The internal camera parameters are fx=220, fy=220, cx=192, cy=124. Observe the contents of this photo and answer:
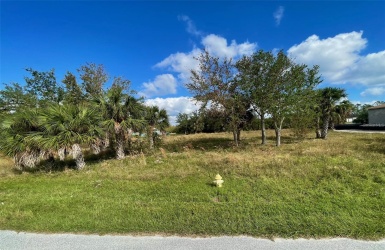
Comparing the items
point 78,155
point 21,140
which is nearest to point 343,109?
point 78,155

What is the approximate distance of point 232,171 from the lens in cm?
633

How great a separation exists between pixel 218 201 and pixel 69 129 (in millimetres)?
6604

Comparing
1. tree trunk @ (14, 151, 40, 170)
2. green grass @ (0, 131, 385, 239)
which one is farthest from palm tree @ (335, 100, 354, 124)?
tree trunk @ (14, 151, 40, 170)

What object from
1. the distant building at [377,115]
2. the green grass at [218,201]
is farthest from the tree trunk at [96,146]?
the distant building at [377,115]

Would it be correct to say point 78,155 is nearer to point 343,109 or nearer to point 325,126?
point 325,126

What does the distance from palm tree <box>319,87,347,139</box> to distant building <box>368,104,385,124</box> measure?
25124 millimetres

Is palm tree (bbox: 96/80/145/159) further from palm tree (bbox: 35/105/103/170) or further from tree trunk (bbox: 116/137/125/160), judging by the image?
Result: palm tree (bbox: 35/105/103/170)

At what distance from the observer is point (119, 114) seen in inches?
394

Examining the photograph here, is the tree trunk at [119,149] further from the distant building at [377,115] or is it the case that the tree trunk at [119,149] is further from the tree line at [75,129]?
the distant building at [377,115]

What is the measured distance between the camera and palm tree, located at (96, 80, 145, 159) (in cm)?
987

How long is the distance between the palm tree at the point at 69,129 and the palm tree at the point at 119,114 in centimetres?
89

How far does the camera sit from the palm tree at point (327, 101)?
19.1 meters

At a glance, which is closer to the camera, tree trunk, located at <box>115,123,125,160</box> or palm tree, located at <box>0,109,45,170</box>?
palm tree, located at <box>0,109,45,170</box>

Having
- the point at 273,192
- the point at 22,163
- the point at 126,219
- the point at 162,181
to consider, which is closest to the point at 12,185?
the point at 22,163
